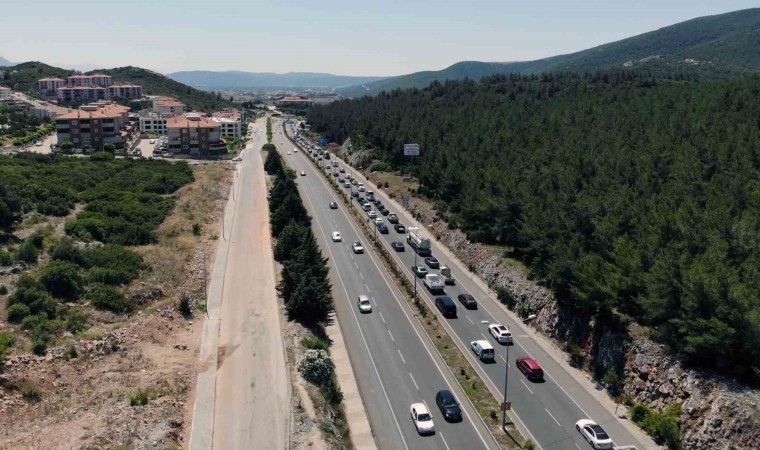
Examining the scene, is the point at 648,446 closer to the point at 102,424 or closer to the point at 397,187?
the point at 102,424

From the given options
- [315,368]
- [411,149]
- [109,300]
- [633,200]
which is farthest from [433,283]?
[411,149]

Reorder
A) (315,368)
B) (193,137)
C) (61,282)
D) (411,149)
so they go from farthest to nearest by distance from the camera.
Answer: (193,137) → (411,149) → (61,282) → (315,368)

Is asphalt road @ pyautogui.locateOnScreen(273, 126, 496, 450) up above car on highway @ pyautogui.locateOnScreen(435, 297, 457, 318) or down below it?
below

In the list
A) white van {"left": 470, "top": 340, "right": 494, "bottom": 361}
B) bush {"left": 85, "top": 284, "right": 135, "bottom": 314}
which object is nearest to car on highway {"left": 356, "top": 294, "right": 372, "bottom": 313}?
white van {"left": 470, "top": 340, "right": 494, "bottom": 361}

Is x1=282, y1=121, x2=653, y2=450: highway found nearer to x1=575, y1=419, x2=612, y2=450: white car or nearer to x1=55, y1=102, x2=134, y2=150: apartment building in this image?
x1=575, y1=419, x2=612, y2=450: white car

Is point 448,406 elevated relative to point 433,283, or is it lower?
lower

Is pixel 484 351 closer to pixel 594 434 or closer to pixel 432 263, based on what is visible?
pixel 594 434

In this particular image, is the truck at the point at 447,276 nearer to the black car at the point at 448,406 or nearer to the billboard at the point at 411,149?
the black car at the point at 448,406

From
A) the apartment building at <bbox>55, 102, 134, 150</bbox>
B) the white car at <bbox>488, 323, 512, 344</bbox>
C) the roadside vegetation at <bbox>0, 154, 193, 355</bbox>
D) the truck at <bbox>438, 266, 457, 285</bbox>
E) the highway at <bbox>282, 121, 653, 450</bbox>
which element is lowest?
the highway at <bbox>282, 121, 653, 450</bbox>
